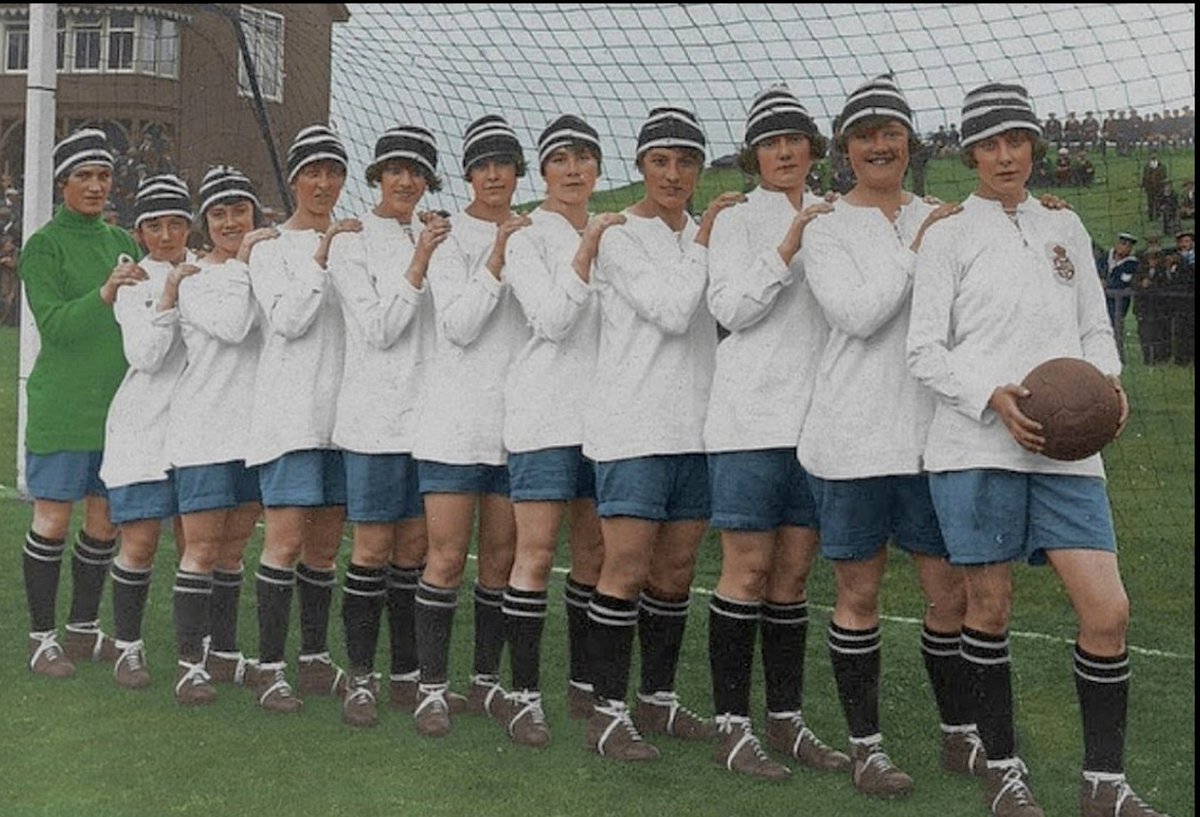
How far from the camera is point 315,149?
10.6ft

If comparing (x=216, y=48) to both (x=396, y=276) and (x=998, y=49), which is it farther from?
(x=998, y=49)

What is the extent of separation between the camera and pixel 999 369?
2.64 m

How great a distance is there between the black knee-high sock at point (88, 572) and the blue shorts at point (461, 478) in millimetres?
769

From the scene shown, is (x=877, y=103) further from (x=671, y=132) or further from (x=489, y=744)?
(x=489, y=744)

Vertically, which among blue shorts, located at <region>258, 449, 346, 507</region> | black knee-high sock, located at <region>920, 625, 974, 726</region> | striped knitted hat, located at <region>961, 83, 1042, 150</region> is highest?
striped knitted hat, located at <region>961, 83, 1042, 150</region>

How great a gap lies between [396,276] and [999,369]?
3.52ft

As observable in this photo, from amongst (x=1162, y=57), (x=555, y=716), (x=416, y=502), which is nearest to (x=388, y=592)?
(x=416, y=502)

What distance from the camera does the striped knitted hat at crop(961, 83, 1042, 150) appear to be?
264cm

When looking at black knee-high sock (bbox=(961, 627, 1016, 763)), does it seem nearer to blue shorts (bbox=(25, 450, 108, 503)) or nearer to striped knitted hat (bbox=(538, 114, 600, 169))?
striped knitted hat (bbox=(538, 114, 600, 169))

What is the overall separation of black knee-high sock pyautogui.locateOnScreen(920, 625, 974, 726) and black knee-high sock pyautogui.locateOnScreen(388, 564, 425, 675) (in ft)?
3.06

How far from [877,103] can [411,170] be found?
2.80ft

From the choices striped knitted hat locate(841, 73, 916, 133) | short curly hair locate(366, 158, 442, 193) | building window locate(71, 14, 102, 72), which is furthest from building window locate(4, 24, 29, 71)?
striped knitted hat locate(841, 73, 916, 133)

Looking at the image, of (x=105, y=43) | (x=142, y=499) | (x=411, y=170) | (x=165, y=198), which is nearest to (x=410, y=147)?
(x=411, y=170)

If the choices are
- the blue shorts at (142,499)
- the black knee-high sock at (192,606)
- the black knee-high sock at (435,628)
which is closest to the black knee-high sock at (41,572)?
the blue shorts at (142,499)
